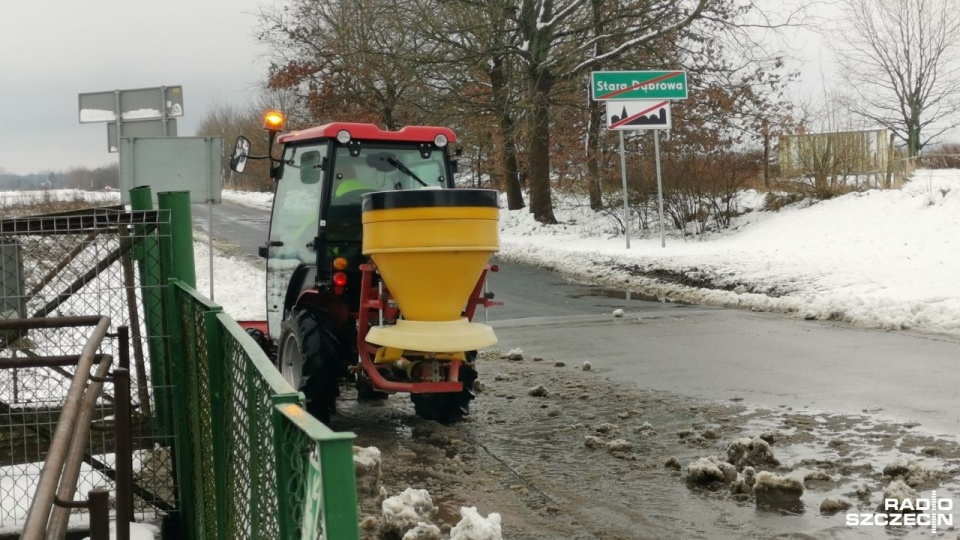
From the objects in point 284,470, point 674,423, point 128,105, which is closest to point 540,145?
point 128,105

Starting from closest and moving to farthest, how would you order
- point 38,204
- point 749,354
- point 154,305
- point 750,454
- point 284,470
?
point 284,470, point 154,305, point 750,454, point 749,354, point 38,204

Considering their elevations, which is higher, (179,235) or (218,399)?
(179,235)

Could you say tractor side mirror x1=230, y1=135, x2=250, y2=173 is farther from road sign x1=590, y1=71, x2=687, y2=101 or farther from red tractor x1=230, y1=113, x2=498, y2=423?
road sign x1=590, y1=71, x2=687, y2=101

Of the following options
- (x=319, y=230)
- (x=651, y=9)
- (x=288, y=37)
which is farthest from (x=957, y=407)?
(x=288, y=37)

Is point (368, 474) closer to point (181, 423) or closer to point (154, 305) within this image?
point (181, 423)

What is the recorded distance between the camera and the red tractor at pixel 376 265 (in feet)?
21.1

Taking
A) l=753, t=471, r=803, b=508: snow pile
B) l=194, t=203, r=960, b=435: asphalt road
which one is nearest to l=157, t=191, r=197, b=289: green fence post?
l=753, t=471, r=803, b=508: snow pile

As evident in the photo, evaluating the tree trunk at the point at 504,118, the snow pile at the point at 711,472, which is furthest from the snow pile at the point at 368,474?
the tree trunk at the point at 504,118

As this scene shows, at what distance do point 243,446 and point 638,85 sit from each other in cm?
1714

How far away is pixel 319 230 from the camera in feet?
24.5

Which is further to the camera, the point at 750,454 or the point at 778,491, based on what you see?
the point at 750,454

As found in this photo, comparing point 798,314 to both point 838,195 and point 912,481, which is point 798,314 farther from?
point 838,195

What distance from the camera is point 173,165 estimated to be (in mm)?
14719

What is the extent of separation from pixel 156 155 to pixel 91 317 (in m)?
10.2
